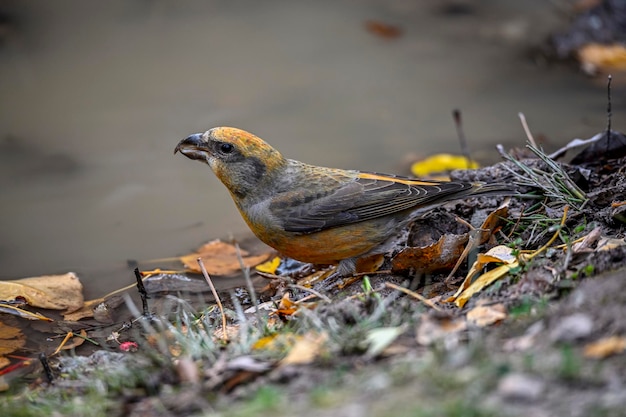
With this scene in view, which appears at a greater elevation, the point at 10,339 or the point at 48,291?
the point at 48,291

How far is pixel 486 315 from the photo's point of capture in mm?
3670

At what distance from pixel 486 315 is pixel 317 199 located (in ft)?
6.95

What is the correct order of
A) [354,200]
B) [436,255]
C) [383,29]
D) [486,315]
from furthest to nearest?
[383,29], [354,200], [436,255], [486,315]

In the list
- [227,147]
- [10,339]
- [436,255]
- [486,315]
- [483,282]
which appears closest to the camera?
[486,315]

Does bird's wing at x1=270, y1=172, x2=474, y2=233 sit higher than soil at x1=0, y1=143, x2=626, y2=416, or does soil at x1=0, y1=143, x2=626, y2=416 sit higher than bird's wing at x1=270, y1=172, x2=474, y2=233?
bird's wing at x1=270, y1=172, x2=474, y2=233

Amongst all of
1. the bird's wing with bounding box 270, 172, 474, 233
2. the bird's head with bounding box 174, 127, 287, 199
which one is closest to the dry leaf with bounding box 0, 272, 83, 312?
the bird's head with bounding box 174, 127, 287, 199

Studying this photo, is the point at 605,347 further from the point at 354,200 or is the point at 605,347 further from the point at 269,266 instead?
the point at 269,266

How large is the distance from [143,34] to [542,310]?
7623 mm

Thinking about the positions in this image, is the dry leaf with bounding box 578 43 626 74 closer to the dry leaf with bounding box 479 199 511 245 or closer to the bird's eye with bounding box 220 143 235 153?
the dry leaf with bounding box 479 199 511 245

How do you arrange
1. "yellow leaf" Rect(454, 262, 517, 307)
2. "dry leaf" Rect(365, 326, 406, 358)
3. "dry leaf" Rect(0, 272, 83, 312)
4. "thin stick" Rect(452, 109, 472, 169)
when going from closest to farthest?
"dry leaf" Rect(365, 326, 406, 358) → "yellow leaf" Rect(454, 262, 517, 307) → "dry leaf" Rect(0, 272, 83, 312) → "thin stick" Rect(452, 109, 472, 169)

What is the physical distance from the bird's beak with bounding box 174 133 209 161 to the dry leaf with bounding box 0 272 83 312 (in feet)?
4.29

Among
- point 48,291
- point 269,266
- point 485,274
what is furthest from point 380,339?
point 48,291

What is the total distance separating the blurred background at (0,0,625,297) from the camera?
6.90 metres

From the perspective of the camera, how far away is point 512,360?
9.55 ft
